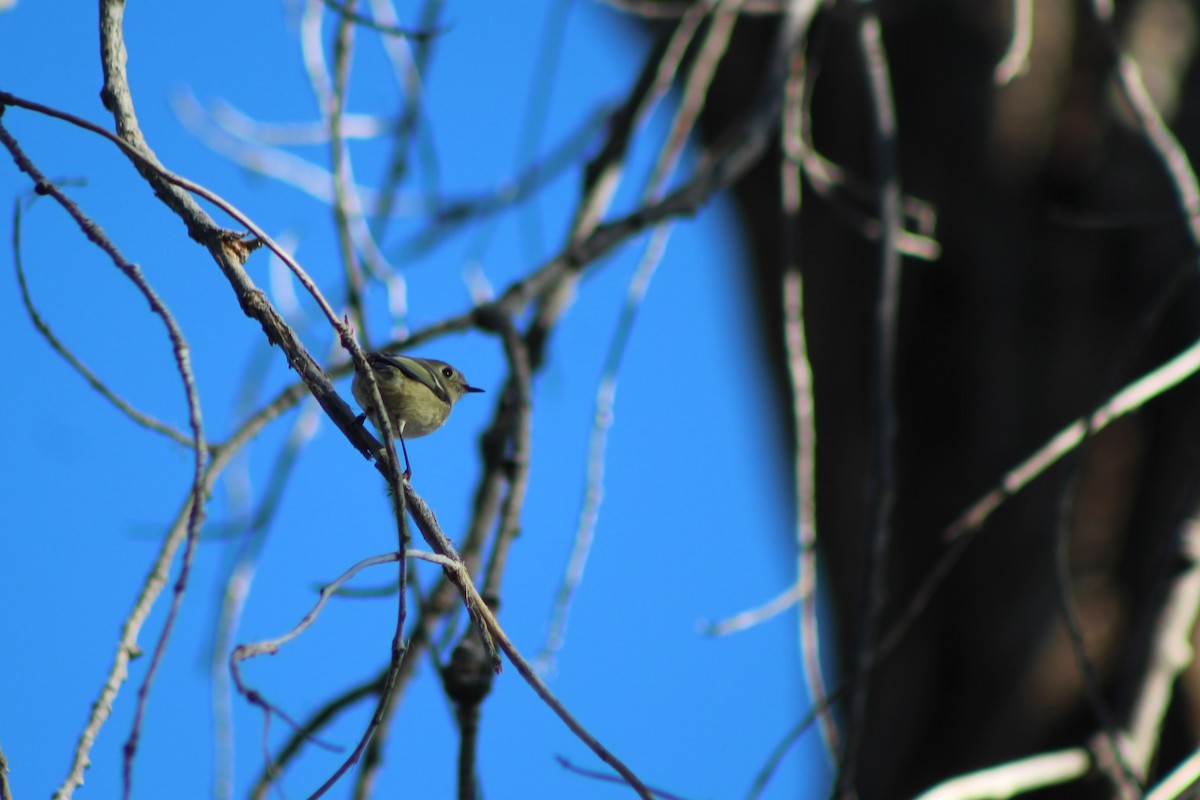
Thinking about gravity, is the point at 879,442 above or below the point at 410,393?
below

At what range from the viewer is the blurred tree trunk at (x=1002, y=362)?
4105 millimetres

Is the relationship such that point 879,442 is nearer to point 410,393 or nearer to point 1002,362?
point 410,393

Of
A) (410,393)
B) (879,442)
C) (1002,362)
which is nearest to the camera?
(879,442)

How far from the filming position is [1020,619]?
4.25 meters

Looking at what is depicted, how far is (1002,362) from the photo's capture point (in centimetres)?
452

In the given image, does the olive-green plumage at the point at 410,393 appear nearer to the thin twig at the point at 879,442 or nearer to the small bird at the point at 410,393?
the small bird at the point at 410,393

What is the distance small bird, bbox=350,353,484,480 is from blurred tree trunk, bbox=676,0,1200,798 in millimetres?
1874

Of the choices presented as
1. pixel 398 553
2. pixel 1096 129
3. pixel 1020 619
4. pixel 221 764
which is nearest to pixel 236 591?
pixel 221 764

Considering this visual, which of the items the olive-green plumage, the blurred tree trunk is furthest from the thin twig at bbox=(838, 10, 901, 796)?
the blurred tree trunk

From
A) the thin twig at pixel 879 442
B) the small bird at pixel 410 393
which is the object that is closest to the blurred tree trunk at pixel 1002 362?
the thin twig at pixel 879 442

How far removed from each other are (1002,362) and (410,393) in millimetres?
2613

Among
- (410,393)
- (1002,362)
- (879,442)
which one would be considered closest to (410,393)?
(410,393)

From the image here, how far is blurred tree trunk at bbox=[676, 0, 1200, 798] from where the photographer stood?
411 centimetres

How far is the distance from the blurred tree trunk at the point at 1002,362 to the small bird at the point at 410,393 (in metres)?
1.87
